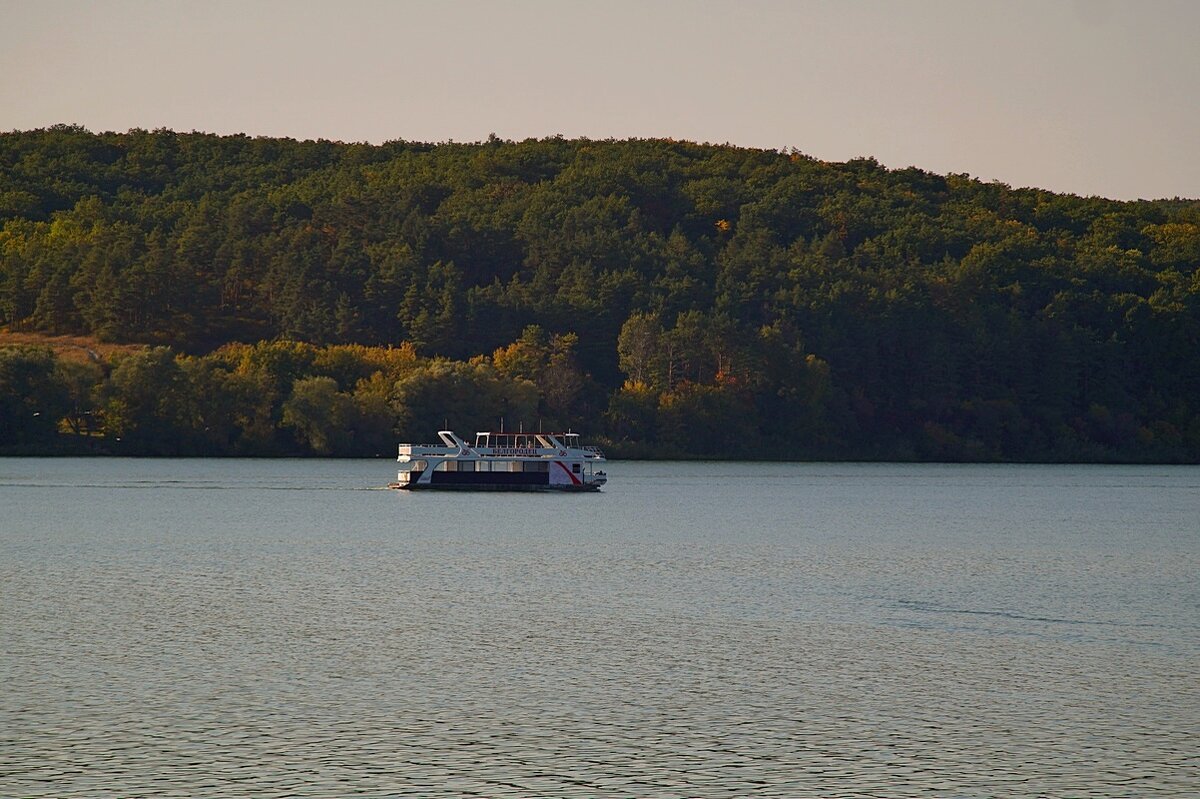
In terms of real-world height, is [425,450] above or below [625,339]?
below

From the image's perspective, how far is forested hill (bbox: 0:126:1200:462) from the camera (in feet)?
500

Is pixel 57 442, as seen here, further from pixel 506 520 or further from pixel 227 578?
pixel 227 578

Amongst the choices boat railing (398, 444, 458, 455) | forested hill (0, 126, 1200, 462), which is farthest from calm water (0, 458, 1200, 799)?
forested hill (0, 126, 1200, 462)

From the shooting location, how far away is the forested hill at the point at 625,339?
15238 centimetres

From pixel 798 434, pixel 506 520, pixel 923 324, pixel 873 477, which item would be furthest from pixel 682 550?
pixel 923 324

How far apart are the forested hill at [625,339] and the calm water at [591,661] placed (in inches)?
3073

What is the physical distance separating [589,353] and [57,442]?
55319 mm

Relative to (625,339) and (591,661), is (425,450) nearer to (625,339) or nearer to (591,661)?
(625,339)

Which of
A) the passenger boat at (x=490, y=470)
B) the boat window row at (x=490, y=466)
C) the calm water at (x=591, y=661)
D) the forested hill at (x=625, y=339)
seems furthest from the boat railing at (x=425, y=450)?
the forested hill at (x=625, y=339)

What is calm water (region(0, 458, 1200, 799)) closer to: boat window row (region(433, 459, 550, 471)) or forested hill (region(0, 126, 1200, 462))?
boat window row (region(433, 459, 550, 471))

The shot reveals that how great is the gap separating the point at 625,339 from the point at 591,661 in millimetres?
136048

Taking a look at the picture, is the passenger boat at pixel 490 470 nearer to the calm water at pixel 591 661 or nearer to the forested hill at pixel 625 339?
the calm water at pixel 591 661

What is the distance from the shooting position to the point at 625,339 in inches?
6693

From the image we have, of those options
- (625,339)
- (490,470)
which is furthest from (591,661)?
(625,339)
